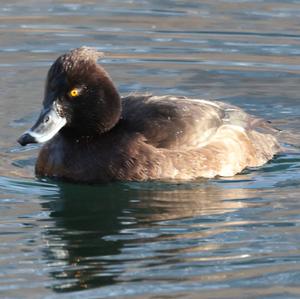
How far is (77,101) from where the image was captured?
32.3 ft

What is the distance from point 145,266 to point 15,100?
484 centimetres

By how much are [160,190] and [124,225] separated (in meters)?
0.87

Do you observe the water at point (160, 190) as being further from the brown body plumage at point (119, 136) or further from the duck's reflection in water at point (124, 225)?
the brown body plumage at point (119, 136)

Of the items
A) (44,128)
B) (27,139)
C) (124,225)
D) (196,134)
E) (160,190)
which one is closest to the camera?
(124,225)

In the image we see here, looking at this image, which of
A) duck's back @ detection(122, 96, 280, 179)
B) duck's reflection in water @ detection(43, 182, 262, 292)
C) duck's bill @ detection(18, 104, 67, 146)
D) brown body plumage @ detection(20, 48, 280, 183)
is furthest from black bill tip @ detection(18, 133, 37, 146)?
duck's back @ detection(122, 96, 280, 179)

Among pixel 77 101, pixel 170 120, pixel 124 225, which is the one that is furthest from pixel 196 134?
pixel 124 225

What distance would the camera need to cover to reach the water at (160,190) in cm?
764

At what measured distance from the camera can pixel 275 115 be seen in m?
11.9

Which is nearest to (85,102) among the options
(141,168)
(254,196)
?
(141,168)

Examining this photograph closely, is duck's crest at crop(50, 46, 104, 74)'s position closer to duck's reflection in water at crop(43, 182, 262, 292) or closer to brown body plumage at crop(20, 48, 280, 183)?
brown body plumage at crop(20, 48, 280, 183)

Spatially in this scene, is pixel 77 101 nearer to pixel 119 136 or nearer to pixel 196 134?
pixel 119 136

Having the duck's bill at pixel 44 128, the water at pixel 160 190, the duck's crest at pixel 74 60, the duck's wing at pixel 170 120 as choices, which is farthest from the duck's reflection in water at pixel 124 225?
the duck's crest at pixel 74 60

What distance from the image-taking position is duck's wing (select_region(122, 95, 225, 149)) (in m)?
9.93

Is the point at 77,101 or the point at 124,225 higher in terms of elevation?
the point at 77,101
